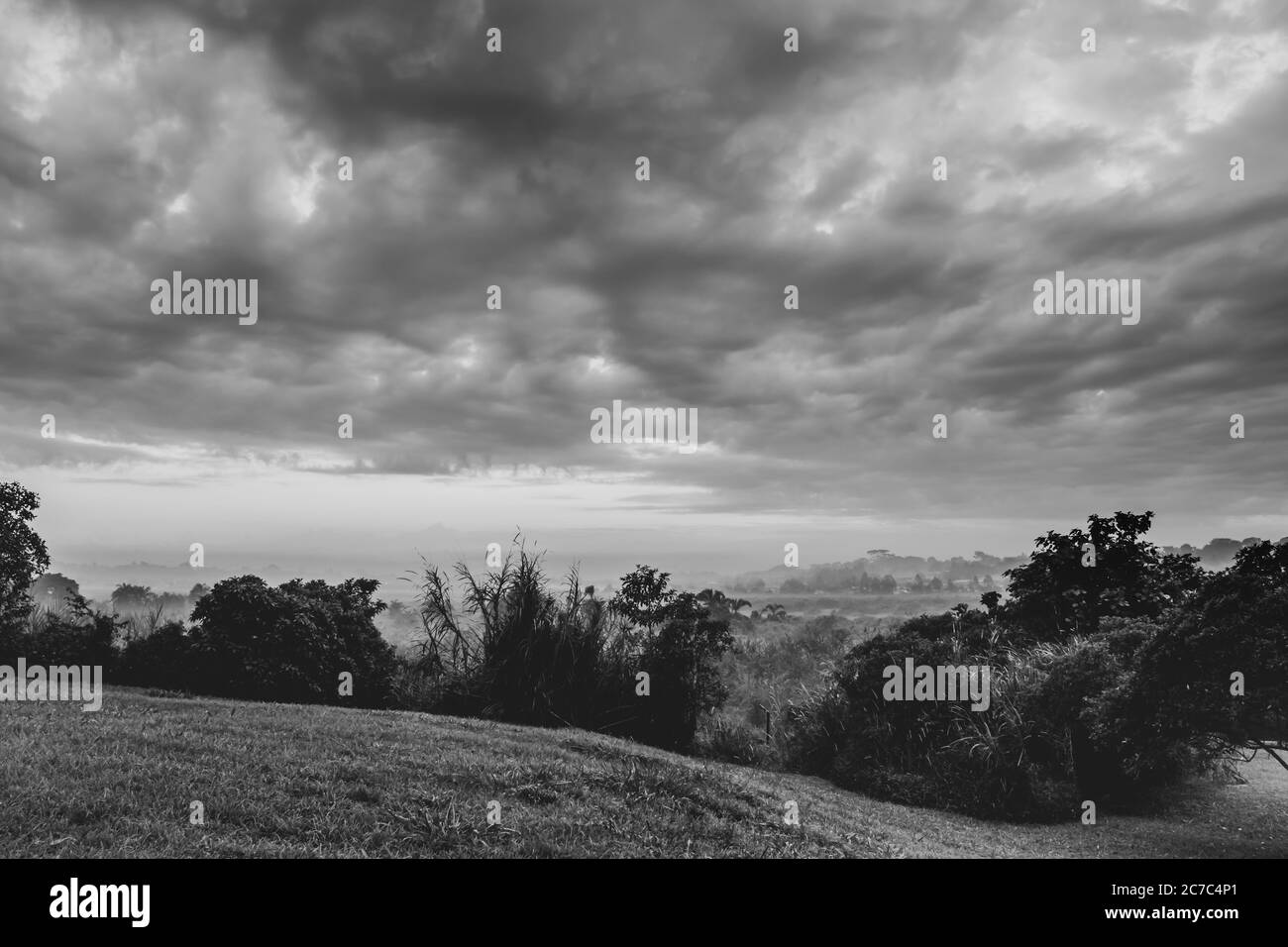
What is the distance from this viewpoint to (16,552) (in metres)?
15.5

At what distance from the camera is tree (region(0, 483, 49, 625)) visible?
603 inches

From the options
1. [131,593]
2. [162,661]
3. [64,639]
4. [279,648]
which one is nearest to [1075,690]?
[279,648]

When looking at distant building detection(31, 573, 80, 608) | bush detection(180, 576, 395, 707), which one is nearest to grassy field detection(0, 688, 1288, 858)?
bush detection(180, 576, 395, 707)

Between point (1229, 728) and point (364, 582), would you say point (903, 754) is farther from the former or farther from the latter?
point (364, 582)

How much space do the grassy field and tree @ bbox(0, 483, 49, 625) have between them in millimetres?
4877

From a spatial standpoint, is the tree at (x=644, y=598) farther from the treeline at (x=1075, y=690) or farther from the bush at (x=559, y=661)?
the treeline at (x=1075, y=690)

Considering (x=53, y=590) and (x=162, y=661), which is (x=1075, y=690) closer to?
(x=162, y=661)

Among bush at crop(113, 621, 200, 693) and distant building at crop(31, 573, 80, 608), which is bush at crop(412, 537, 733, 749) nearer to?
bush at crop(113, 621, 200, 693)

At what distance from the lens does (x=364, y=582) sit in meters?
17.3

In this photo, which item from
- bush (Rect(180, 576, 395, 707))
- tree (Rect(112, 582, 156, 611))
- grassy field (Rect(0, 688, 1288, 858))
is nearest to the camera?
grassy field (Rect(0, 688, 1288, 858))

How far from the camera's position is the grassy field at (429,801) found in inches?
270

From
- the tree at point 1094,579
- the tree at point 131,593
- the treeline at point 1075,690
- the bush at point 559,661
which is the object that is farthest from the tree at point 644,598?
the tree at point 131,593
